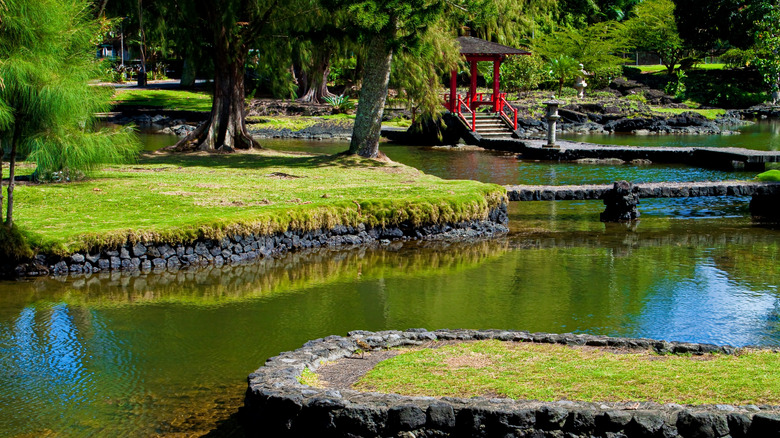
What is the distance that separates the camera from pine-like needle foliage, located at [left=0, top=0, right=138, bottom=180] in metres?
13.3

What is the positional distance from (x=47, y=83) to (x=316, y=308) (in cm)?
586

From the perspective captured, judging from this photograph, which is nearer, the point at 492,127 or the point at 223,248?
the point at 223,248

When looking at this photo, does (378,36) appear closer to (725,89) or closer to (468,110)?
(468,110)

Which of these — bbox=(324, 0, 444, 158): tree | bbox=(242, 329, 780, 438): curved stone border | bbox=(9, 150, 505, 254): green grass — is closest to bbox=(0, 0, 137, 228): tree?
bbox=(9, 150, 505, 254): green grass

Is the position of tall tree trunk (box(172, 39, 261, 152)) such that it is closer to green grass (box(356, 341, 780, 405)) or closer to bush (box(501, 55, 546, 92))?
green grass (box(356, 341, 780, 405))

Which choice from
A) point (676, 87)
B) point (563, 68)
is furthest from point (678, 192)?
point (676, 87)

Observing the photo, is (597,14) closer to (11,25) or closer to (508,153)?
(508,153)

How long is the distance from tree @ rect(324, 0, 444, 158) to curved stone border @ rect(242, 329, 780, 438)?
17.1m

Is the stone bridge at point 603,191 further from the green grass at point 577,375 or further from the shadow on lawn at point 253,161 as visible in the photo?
the green grass at point 577,375

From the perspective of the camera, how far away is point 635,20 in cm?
6588

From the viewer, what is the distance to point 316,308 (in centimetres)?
1307

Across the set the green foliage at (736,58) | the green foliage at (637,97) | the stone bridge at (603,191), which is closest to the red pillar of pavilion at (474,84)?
the green foliage at (637,97)

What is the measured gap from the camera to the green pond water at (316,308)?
30.5ft

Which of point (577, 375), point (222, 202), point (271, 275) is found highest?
point (222, 202)
